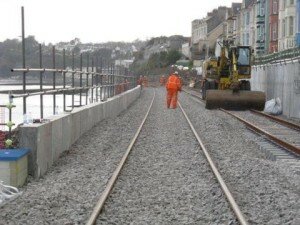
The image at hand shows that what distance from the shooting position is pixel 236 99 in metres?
30.4

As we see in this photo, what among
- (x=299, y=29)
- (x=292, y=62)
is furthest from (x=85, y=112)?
(x=299, y=29)

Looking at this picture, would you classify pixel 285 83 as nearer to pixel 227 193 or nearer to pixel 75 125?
pixel 75 125

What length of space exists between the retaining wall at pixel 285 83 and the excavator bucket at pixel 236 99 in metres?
1.19

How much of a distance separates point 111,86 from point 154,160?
1683 centimetres

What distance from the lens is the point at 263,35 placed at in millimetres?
70750

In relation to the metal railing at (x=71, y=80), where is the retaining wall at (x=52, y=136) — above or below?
below

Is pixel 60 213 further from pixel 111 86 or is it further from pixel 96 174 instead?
pixel 111 86

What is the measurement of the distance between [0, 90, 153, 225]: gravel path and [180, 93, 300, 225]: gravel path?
2.17m

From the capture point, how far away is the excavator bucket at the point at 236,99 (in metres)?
30.0

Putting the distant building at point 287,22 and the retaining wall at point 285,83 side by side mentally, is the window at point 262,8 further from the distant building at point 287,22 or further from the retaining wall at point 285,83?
the retaining wall at point 285,83

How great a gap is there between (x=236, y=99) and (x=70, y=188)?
21052mm

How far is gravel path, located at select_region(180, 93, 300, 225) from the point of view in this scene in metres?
8.35

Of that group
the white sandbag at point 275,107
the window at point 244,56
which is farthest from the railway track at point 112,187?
the window at point 244,56

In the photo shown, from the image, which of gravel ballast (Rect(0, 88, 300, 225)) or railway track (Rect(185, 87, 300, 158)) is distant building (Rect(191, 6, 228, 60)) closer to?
Result: railway track (Rect(185, 87, 300, 158))
